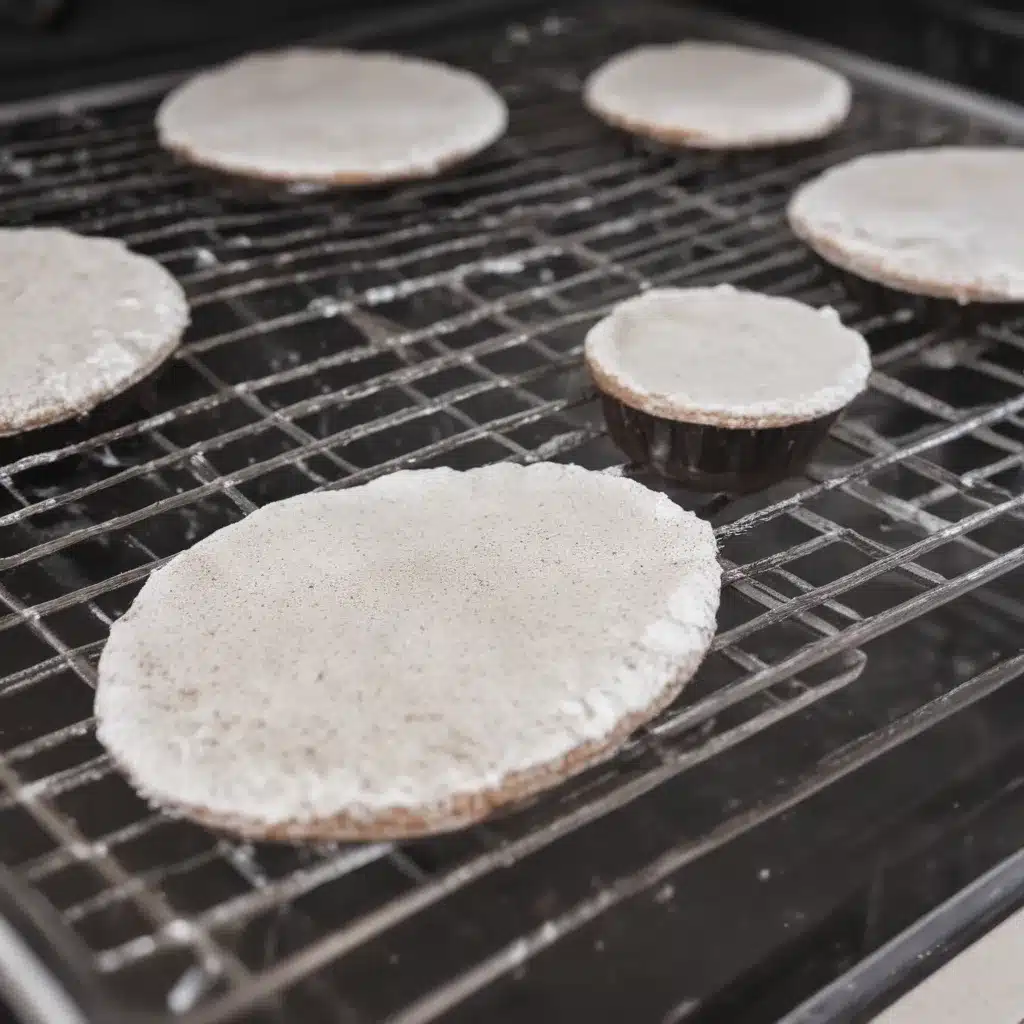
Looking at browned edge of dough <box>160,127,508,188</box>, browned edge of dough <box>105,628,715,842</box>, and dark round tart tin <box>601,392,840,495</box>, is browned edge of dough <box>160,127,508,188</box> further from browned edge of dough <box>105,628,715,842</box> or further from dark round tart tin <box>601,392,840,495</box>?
browned edge of dough <box>105,628,715,842</box>

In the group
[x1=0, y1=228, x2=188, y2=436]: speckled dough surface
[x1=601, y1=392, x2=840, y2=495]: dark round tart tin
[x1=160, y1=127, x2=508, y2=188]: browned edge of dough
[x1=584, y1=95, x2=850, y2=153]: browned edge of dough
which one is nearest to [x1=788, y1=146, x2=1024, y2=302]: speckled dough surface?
[x1=584, y1=95, x2=850, y2=153]: browned edge of dough

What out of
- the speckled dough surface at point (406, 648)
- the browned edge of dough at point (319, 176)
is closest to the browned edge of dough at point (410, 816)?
the speckled dough surface at point (406, 648)

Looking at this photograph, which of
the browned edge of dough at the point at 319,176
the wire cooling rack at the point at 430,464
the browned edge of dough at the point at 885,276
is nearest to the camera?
the wire cooling rack at the point at 430,464

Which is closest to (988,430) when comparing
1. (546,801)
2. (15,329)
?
(546,801)

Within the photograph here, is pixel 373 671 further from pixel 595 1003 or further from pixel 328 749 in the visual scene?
pixel 595 1003

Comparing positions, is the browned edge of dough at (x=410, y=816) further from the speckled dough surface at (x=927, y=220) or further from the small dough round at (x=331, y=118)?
the small dough round at (x=331, y=118)

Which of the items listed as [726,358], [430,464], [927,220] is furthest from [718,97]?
[430,464]
